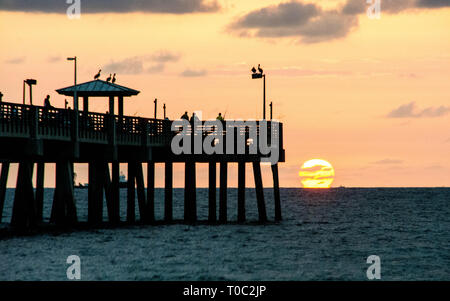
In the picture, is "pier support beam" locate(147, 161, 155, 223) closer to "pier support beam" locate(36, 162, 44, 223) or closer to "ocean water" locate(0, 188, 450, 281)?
"ocean water" locate(0, 188, 450, 281)

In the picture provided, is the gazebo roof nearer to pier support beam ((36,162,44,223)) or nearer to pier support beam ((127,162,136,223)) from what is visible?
pier support beam ((127,162,136,223))

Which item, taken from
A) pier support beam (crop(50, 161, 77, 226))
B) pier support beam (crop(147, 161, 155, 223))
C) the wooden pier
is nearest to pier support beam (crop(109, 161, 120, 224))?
the wooden pier

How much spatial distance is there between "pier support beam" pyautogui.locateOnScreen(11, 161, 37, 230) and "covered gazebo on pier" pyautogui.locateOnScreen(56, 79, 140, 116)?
7248mm

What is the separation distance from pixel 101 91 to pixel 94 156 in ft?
13.4

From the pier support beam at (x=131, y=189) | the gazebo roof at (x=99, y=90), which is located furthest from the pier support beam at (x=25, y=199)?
the pier support beam at (x=131, y=189)

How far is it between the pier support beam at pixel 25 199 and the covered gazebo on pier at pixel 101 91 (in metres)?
7.25

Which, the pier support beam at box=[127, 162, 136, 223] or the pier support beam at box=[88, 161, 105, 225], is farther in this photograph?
the pier support beam at box=[127, 162, 136, 223]

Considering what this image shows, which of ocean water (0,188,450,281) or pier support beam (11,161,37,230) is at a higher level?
pier support beam (11,161,37,230)

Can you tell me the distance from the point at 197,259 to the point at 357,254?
778 cm

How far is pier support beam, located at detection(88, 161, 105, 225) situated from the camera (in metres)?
51.9
